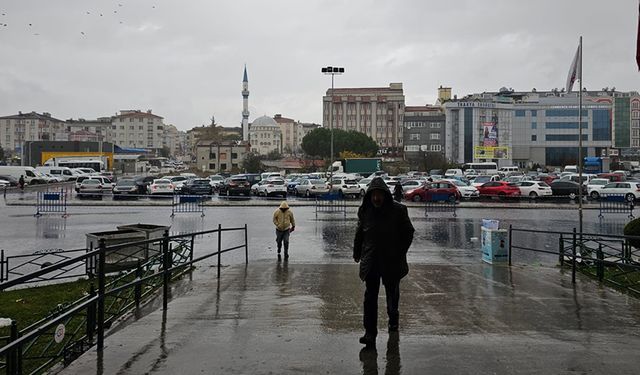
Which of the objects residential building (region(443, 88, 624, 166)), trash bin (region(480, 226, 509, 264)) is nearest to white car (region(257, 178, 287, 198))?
trash bin (region(480, 226, 509, 264))

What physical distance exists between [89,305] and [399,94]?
436 ft

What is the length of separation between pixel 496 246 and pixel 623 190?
31.3m

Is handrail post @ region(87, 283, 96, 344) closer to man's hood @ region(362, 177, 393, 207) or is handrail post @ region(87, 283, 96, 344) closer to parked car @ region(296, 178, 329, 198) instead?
man's hood @ region(362, 177, 393, 207)

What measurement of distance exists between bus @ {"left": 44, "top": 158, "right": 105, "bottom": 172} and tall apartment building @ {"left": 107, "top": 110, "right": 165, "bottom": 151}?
89003mm

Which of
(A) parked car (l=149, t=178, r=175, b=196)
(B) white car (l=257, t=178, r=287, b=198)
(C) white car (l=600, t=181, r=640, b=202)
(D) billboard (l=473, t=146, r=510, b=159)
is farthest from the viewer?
(D) billboard (l=473, t=146, r=510, b=159)

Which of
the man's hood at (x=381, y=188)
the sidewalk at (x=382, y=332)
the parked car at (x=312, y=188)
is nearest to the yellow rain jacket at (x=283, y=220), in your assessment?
the sidewalk at (x=382, y=332)

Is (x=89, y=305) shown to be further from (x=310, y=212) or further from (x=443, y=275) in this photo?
(x=310, y=212)

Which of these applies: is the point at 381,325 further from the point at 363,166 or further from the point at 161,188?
the point at 363,166

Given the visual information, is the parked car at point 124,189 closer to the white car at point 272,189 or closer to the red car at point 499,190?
the white car at point 272,189

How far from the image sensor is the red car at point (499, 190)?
42.4 m

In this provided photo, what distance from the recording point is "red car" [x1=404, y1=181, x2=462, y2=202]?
3894cm

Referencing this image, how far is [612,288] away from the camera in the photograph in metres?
10.1

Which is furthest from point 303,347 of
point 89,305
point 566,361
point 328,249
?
point 328,249

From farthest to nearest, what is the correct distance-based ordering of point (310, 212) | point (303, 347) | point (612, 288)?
point (310, 212) → point (612, 288) → point (303, 347)
